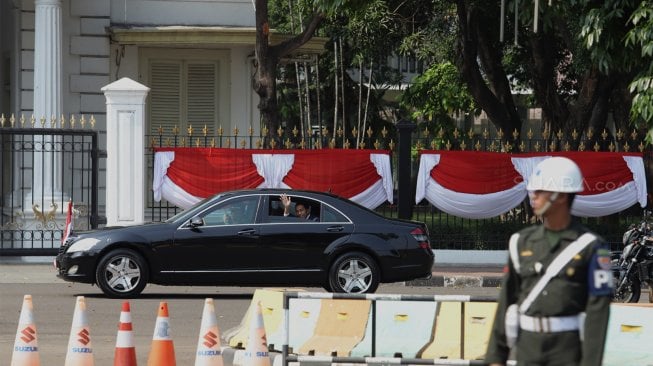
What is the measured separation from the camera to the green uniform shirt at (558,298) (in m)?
5.91

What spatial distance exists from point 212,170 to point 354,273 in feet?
19.3

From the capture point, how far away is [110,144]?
21.7m

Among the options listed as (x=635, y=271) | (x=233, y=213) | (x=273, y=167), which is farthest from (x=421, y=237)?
(x=273, y=167)

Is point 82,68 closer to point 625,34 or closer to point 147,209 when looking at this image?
point 147,209

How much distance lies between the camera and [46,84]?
23.6 meters

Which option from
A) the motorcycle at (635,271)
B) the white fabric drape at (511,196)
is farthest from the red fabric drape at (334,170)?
the motorcycle at (635,271)

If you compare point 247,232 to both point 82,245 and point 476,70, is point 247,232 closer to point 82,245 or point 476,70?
point 82,245

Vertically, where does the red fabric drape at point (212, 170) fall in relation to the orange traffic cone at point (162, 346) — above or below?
above

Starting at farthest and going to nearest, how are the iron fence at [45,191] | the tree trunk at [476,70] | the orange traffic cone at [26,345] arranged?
the tree trunk at [476,70] → the iron fence at [45,191] → the orange traffic cone at [26,345]

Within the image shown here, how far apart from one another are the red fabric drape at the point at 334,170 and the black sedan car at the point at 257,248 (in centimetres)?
513

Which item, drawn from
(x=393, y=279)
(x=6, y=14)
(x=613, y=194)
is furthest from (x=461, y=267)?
(x=6, y=14)

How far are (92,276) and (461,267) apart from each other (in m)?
8.12

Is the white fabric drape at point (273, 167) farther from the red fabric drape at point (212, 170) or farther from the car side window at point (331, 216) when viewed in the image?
the car side window at point (331, 216)

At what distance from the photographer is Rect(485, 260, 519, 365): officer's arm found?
613 centimetres
